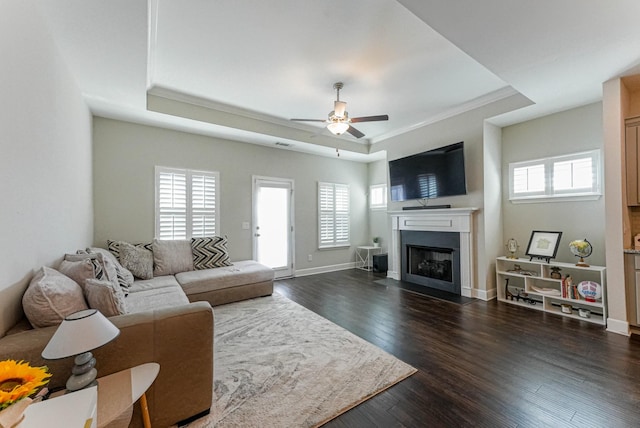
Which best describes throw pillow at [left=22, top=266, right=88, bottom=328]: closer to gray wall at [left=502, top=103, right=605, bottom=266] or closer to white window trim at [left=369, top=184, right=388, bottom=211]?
gray wall at [left=502, top=103, right=605, bottom=266]

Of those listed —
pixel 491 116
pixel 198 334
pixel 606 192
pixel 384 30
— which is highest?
pixel 384 30

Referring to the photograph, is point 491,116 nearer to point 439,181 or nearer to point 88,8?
point 439,181

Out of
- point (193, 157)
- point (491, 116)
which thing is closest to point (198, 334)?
point (193, 157)

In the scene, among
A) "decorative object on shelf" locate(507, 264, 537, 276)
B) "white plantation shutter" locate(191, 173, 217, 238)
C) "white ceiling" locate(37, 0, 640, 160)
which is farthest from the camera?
"white plantation shutter" locate(191, 173, 217, 238)

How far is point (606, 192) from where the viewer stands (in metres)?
2.88

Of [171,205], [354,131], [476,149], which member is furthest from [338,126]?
[171,205]

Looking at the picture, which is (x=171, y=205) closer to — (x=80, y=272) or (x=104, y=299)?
(x=80, y=272)

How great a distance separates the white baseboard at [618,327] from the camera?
275cm

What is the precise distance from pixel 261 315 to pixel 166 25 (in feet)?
10.6

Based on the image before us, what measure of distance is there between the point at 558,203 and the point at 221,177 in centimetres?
527

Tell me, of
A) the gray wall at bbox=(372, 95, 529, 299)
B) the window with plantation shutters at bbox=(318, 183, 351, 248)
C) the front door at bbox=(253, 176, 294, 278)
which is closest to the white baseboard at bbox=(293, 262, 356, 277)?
the front door at bbox=(253, 176, 294, 278)

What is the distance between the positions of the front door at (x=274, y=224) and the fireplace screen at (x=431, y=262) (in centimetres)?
242

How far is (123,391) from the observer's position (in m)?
1.23

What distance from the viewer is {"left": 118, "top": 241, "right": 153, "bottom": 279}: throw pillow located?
350cm
